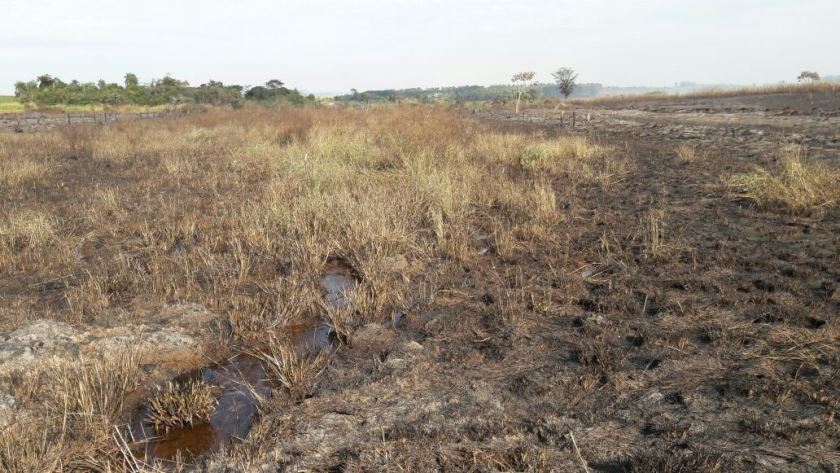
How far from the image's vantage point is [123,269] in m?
5.16

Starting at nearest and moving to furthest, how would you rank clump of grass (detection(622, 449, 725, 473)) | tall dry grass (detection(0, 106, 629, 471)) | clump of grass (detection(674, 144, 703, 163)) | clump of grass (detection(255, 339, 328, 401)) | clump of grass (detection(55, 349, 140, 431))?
1. clump of grass (detection(622, 449, 725, 473))
2. clump of grass (detection(55, 349, 140, 431))
3. clump of grass (detection(255, 339, 328, 401))
4. tall dry grass (detection(0, 106, 629, 471))
5. clump of grass (detection(674, 144, 703, 163))

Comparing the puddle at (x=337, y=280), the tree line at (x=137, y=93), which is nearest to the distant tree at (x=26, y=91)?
the tree line at (x=137, y=93)

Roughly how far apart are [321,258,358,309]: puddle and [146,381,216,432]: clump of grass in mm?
1654

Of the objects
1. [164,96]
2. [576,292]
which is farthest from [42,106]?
[576,292]

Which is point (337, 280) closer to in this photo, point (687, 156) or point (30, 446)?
point (30, 446)

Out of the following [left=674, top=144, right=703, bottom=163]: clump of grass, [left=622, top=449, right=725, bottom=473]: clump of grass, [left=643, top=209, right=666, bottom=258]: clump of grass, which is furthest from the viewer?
[left=674, top=144, right=703, bottom=163]: clump of grass

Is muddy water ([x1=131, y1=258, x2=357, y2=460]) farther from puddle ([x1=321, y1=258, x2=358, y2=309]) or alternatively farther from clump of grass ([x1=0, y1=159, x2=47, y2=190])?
clump of grass ([x1=0, y1=159, x2=47, y2=190])

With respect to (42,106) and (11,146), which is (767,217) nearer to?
(11,146)

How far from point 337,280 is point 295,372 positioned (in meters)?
2.26

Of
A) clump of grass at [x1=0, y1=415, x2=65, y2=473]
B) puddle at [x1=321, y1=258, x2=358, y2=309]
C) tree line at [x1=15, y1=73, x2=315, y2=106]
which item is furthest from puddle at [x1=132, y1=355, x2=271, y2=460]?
tree line at [x1=15, y1=73, x2=315, y2=106]

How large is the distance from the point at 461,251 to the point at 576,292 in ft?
5.10

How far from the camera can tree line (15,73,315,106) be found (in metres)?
46.6

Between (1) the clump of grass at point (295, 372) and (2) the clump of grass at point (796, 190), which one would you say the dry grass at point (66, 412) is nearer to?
(1) the clump of grass at point (295, 372)

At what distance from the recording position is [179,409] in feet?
10.2
